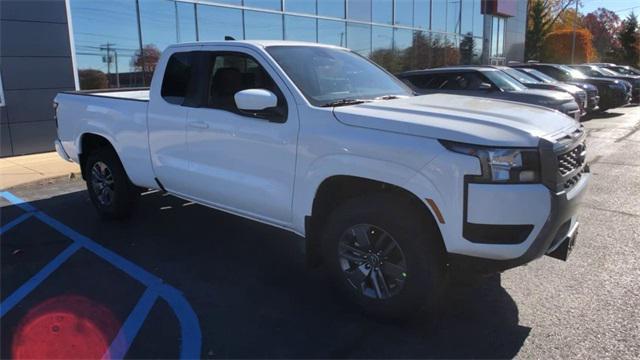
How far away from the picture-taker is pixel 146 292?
4340 mm

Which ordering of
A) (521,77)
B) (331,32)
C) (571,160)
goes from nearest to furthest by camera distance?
1. (571,160)
2. (521,77)
3. (331,32)

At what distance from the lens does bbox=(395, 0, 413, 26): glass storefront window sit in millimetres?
21703

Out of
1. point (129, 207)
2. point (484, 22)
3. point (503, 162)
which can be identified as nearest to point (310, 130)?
point (503, 162)

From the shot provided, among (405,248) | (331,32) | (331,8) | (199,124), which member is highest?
(331,8)

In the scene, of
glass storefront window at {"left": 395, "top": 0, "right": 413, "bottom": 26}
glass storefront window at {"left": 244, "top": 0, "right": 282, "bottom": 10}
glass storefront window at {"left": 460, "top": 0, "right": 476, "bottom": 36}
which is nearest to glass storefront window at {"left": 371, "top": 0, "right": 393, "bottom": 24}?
glass storefront window at {"left": 395, "top": 0, "right": 413, "bottom": 26}

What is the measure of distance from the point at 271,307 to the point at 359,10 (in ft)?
55.5

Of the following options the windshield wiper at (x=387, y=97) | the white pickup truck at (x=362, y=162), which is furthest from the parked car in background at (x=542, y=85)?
the windshield wiper at (x=387, y=97)

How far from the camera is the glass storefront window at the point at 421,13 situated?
2317 cm

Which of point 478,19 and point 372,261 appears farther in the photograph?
point 478,19

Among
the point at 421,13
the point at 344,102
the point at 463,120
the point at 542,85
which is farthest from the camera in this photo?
the point at 421,13

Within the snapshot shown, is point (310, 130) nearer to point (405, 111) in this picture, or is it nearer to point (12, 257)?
point (405, 111)

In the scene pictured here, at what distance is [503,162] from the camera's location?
3205mm

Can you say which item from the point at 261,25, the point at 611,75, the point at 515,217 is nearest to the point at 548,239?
the point at 515,217

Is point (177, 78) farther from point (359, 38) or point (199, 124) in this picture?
point (359, 38)
